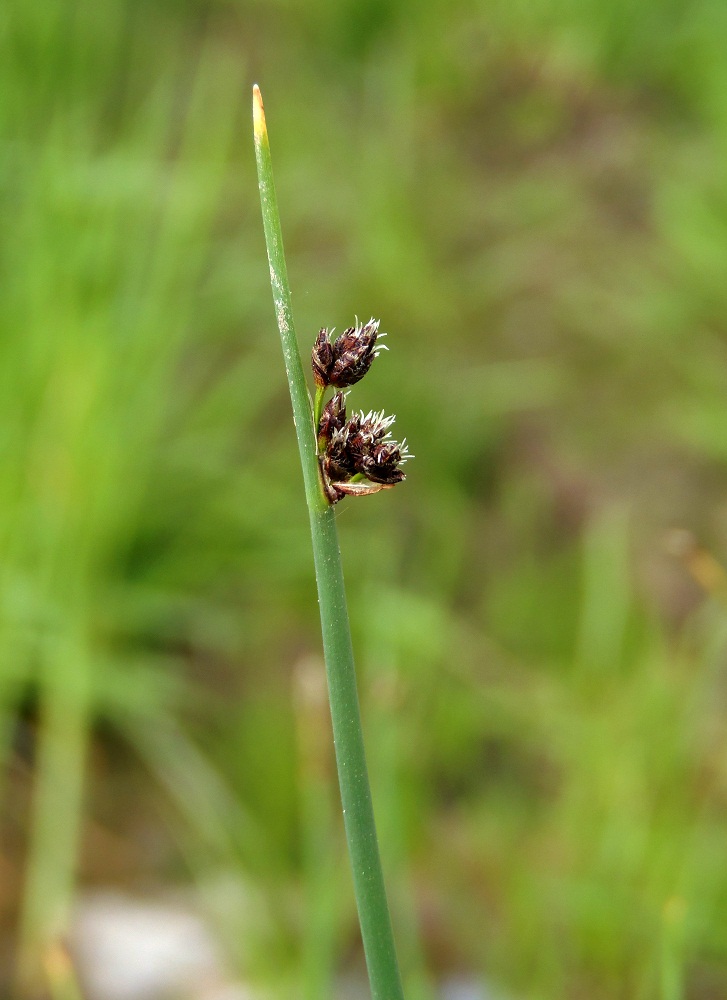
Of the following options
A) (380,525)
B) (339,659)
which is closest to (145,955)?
(380,525)

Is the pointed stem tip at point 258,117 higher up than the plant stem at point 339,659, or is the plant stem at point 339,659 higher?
the pointed stem tip at point 258,117

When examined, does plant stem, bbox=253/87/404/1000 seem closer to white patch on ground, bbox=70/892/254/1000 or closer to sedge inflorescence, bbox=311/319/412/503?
sedge inflorescence, bbox=311/319/412/503

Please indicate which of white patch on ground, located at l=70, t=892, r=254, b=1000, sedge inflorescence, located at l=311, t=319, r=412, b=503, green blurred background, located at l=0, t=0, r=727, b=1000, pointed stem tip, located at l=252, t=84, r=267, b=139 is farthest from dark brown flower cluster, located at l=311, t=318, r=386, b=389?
white patch on ground, located at l=70, t=892, r=254, b=1000

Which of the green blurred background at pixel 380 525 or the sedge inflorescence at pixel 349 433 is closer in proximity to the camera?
the sedge inflorescence at pixel 349 433

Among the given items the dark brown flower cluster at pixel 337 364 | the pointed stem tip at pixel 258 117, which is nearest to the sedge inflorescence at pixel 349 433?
the dark brown flower cluster at pixel 337 364

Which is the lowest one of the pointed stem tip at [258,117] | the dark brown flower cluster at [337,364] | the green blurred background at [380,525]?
the dark brown flower cluster at [337,364]

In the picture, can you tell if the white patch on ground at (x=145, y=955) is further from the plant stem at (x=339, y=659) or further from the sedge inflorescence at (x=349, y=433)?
the sedge inflorescence at (x=349, y=433)

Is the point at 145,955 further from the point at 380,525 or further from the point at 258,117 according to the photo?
the point at 258,117
